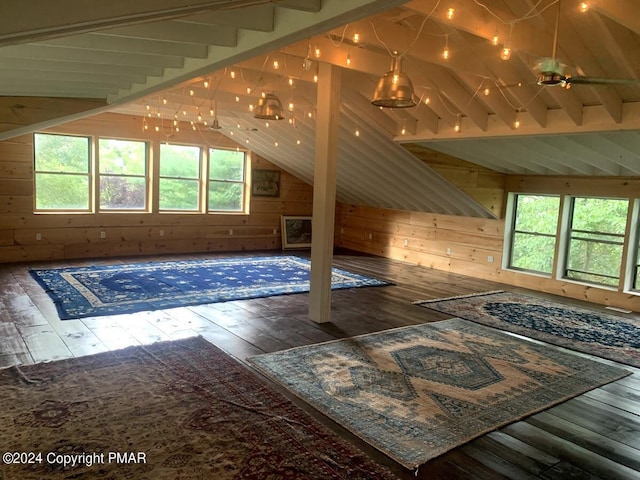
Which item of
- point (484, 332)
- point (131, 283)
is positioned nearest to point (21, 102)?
point (131, 283)

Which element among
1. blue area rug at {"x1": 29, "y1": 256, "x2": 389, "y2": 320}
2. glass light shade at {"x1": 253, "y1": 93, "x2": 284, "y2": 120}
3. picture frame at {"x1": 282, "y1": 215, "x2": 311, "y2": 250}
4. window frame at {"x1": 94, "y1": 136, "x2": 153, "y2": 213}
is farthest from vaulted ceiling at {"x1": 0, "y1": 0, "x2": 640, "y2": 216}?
picture frame at {"x1": 282, "y1": 215, "x2": 311, "y2": 250}

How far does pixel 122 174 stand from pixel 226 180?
196 centimetres

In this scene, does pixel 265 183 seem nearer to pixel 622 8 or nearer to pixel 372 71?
pixel 372 71

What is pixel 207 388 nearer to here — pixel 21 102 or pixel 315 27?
pixel 315 27

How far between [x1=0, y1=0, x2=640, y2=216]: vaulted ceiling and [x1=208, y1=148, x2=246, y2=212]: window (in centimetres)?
143

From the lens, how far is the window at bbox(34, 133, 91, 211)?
24.8 ft

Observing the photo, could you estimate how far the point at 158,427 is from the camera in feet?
8.50

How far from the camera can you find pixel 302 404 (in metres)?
2.97

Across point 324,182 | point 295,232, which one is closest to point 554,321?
point 324,182

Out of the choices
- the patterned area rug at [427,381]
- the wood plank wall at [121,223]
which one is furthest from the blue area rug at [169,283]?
the patterned area rug at [427,381]

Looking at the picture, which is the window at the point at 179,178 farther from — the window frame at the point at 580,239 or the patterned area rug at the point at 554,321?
the window frame at the point at 580,239

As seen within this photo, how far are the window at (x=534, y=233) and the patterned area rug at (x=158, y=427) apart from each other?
17.7 feet

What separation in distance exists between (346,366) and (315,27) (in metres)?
2.38

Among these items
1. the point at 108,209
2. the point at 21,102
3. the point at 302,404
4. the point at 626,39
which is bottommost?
the point at 302,404
